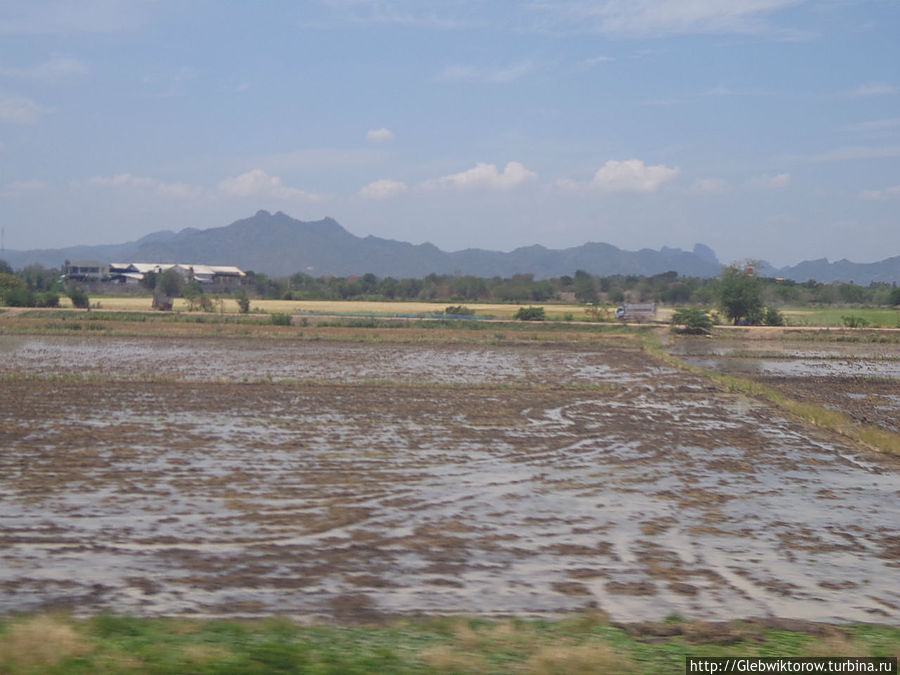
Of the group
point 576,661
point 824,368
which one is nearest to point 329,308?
point 824,368

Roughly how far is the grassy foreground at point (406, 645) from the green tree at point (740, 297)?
61.8 metres

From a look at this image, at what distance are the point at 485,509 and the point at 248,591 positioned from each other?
4.07 m

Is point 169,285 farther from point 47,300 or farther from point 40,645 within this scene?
point 40,645

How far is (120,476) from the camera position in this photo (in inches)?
445

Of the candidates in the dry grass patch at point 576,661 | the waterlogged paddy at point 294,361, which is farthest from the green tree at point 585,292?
the dry grass patch at point 576,661

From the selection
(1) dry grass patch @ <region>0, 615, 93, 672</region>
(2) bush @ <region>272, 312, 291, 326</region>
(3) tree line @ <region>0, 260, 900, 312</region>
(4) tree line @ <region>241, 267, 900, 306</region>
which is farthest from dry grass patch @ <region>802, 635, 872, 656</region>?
(4) tree line @ <region>241, 267, 900, 306</region>

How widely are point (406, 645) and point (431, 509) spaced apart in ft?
15.4

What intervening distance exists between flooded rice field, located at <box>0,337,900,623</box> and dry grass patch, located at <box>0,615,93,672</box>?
3.54 feet

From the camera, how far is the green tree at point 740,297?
6406 cm

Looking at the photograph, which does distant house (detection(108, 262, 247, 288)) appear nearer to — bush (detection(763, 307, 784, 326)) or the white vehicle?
the white vehicle

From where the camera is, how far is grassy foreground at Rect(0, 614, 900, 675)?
479 cm

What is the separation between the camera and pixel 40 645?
4.88 m

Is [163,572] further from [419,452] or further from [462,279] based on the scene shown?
[462,279]

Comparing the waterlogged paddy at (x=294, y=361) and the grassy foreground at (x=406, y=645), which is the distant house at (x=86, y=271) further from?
the grassy foreground at (x=406, y=645)
